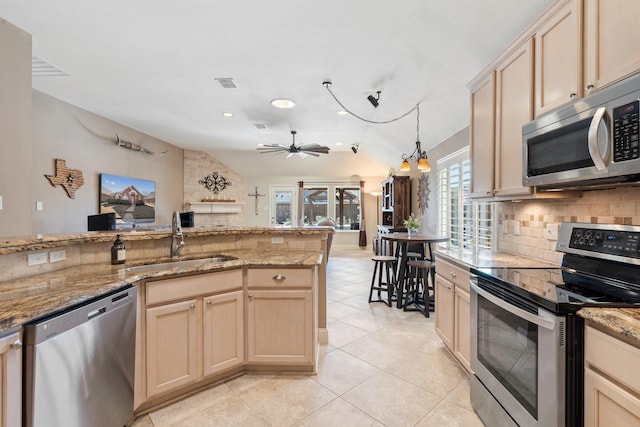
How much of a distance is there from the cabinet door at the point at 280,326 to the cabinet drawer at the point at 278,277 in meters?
0.05

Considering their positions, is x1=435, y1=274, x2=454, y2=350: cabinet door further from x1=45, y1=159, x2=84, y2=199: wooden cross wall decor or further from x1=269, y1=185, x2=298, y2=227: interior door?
x1=269, y1=185, x2=298, y2=227: interior door

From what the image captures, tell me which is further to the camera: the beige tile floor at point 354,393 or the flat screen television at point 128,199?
the flat screen television at point 128,199

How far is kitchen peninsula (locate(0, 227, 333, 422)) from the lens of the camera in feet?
5.17

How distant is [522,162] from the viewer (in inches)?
75.5

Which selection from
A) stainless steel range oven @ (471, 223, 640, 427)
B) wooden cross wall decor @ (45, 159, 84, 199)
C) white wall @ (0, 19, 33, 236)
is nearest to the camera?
stainless steel range oven @ (471, 223, 640, 427)

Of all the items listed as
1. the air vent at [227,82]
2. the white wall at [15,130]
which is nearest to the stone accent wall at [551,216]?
the air vent at [227,82]

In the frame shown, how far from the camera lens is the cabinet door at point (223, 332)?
207 centimetres

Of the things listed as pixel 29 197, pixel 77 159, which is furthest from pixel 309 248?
pixel 77 159

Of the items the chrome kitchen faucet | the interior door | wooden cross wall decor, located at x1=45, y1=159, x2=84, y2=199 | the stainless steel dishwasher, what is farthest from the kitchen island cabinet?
the interior door

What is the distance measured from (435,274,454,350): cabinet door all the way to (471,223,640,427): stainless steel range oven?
494mm

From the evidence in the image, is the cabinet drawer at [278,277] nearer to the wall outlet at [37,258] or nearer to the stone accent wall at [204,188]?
the wall outlet at [37,258]

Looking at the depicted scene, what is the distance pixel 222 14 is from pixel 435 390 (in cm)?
330

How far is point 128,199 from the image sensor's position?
5887mm

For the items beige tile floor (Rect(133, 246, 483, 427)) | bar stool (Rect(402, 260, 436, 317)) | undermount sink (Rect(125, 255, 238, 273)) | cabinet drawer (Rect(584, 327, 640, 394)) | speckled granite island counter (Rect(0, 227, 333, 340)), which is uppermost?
speckled granite island counter (Rect(0, 227, 333, 340))
